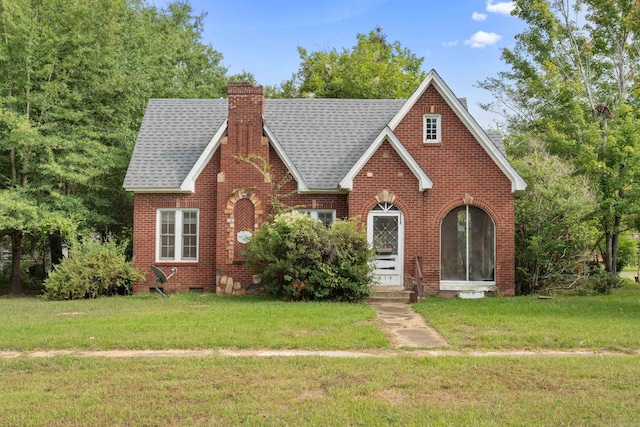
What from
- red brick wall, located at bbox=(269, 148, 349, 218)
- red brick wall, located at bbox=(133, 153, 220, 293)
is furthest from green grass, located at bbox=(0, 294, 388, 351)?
red brick wall, located at bbox=(269, 148, 349, 218)

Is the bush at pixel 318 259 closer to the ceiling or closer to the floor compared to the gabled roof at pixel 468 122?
closer to the floor

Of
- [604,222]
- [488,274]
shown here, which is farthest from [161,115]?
[604,222]

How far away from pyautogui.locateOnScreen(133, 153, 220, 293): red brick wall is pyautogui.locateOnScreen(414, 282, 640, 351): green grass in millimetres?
7126

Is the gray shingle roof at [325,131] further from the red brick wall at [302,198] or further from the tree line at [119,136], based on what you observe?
the tree line at [119,136]

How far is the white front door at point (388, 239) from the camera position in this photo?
16766mm

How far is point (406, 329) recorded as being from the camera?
1073cm

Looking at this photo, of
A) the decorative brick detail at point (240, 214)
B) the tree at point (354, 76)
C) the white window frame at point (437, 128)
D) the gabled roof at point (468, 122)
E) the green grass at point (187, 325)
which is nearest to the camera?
the green grass at point (187, 325)

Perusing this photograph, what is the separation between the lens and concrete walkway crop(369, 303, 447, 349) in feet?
30.7

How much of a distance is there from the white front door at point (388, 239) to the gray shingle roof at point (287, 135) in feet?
5.77

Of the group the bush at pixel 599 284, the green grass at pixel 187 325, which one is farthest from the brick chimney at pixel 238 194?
the bush at pixel 599 284

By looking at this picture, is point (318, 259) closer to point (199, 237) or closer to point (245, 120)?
point (199, 237)

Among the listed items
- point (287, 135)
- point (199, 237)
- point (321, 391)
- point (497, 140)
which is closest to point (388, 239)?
point (287, 135)

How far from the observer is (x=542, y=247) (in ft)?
55.9

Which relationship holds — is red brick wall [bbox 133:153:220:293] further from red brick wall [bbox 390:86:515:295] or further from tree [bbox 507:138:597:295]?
tree [bbox 507:138:597:295]
